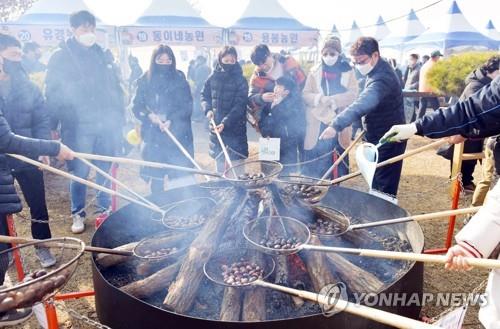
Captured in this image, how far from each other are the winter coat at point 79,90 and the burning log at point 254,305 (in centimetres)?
362

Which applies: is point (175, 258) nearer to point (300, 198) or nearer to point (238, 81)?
point (300, 198)

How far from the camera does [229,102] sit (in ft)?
20.0

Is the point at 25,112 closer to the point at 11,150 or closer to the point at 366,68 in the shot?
the point at 11,150

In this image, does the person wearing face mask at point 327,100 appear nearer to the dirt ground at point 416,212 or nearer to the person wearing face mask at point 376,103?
the person wearing face mask at point 376,103

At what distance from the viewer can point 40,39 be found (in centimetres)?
1305

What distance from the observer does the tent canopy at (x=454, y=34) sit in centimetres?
2288

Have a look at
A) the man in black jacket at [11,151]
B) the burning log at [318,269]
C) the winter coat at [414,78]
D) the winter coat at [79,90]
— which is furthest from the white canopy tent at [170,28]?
the burning log at [318,269]

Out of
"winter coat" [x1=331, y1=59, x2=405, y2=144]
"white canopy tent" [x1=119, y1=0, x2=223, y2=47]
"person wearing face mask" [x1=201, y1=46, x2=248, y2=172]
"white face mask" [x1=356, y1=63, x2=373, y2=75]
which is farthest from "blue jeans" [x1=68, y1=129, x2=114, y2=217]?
"white canopy tent" [x1=119, y1=0, x2=223, y2=47]

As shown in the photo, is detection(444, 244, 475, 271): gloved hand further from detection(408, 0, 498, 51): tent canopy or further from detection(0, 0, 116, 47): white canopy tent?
detection(408, 0, 498, 51): tent canopy

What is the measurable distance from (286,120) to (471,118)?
3245 mm

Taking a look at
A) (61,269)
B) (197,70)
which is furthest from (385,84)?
(197,70)

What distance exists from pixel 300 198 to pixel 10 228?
302cm

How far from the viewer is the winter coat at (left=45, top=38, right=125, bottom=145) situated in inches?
199

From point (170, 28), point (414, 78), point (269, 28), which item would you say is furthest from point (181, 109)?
point (414, 78)
